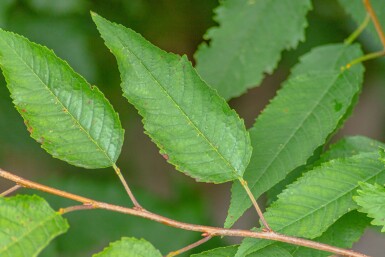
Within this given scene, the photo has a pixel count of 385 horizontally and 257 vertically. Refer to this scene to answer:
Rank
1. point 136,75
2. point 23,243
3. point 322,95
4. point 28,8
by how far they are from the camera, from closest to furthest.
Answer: point 23,243
point 136,75
point 322,95
point 28,8

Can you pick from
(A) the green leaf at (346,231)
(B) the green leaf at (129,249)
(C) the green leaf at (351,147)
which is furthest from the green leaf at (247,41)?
(B) the green leaf at (129,249)

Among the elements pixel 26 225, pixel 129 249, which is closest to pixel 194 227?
pixel 129 249

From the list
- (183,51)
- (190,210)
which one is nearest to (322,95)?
(190,210)

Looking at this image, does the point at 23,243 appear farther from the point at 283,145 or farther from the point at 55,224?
the point at 283,145

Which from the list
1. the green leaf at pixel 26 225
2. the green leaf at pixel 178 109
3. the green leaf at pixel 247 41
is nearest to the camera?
the green leaf at pixel 26 225

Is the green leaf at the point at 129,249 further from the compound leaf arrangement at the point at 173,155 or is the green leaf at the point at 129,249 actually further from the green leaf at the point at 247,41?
the green leaf at the point at 247,41

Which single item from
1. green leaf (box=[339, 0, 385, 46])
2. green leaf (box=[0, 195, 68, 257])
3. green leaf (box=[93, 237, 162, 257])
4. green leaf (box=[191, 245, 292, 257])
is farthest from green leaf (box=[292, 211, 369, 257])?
green leaf (box=[339, 0, 385, 46])

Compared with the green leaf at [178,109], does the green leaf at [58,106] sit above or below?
below

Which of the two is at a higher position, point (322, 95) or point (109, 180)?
point (322, 95)

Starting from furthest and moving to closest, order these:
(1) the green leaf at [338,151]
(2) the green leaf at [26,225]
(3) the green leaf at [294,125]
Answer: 1. (1) the green leaf at [338,151]
2. (3) the green leaf at [294,125]
3. (2) the green leaf at [26,225]
